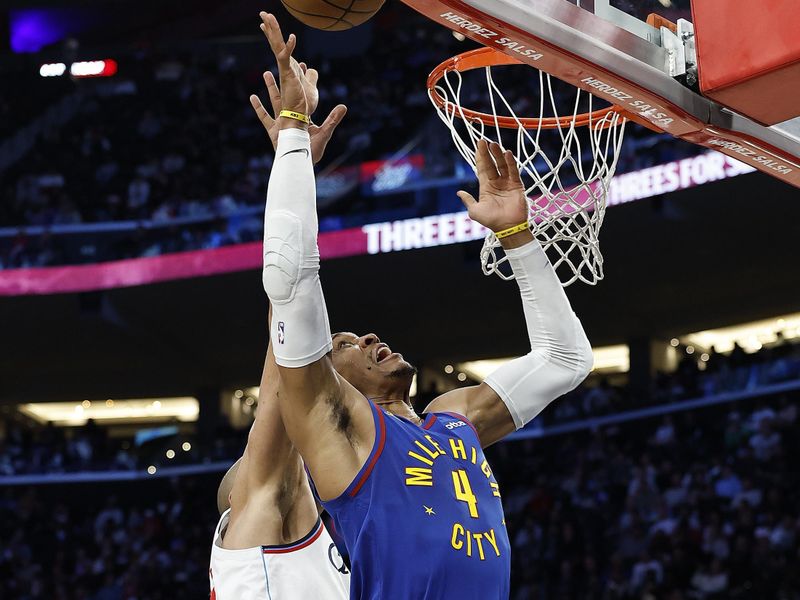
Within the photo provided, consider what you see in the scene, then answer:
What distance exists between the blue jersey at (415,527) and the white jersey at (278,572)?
12.2 inches

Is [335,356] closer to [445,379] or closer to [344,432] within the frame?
[344,432]

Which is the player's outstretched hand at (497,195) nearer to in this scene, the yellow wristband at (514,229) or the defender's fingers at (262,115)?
the yellow wristband at (514,229)

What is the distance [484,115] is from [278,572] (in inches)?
81.7

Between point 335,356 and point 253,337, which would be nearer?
point 335,356

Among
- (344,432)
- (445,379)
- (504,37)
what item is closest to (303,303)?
(344,432)

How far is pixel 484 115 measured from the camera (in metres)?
4.56

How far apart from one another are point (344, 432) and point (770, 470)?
9733 mm

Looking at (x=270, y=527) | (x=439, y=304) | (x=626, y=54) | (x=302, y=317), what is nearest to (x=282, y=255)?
(x=302, y=317)

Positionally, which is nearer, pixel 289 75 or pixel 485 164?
pixel 289 75

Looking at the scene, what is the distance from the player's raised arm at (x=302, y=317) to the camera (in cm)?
271

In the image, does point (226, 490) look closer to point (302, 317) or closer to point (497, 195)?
→ point (302, 317)

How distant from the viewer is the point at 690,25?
3541 mm

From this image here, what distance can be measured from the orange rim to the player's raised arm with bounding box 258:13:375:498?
1.39 meters

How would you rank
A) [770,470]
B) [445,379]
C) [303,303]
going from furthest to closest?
1. [445,379]
2. [770,470]
3. [303,303]
